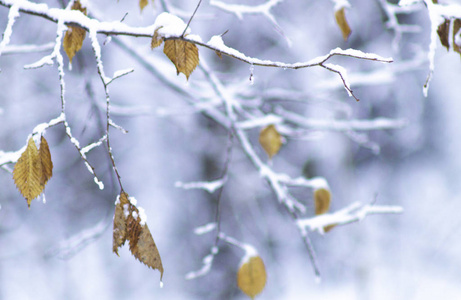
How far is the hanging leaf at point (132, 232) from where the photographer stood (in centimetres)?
74

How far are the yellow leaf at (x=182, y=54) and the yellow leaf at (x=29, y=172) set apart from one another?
332 mm

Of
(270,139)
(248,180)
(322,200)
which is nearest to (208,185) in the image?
(270,139)

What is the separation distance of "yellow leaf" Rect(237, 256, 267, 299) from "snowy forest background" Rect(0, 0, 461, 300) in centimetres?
267

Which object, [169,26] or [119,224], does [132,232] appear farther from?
[169,26]

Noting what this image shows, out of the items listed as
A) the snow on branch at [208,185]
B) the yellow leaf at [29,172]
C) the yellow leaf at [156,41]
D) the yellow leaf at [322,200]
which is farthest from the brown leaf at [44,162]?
the yellow leaf at [322,200]

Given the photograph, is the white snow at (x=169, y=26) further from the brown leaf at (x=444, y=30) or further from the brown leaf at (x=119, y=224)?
the brown leaf at (x=444, y=30)

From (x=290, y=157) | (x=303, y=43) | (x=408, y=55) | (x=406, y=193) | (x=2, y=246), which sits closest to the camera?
(x=303, y=43)

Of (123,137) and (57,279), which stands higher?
(123,137)

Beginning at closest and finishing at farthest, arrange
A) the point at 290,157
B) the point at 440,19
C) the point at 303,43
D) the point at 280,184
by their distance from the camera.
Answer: the point at 440,19 → the point at 280,184 → the point at 303,43 → the point at 290,157

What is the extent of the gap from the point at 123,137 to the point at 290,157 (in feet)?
8.20

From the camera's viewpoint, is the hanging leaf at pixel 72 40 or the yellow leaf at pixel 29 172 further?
the hanging leaf at pixel 72 40

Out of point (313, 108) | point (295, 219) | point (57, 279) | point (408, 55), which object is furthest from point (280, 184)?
point (408, 55)

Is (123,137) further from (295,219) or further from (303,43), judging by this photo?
(295,219)

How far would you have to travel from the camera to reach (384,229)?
5.93 metres
